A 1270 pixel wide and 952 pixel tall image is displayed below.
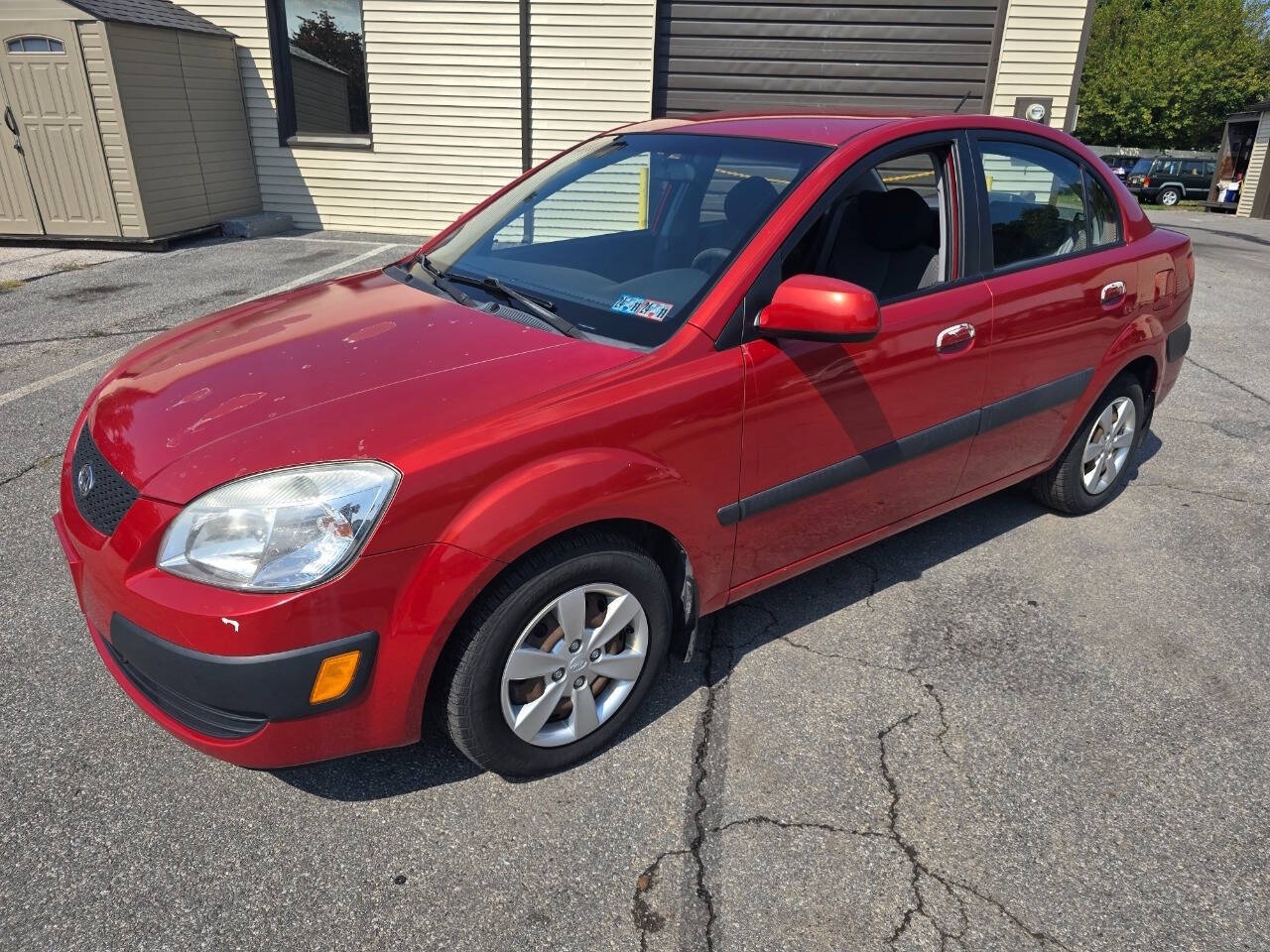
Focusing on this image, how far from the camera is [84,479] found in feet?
7.50

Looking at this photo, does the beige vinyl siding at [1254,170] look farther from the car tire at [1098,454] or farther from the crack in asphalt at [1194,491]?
the car tire at [1098,454]

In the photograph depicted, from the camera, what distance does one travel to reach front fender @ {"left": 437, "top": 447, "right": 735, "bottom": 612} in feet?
6.60

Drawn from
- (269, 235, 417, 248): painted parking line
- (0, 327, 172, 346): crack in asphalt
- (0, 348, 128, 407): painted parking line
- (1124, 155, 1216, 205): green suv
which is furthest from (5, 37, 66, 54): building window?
(1124, 155, 1216, 205): green suv

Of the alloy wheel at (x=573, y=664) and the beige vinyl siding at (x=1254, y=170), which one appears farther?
the beige vinyl siding at (x=1254, y=170)

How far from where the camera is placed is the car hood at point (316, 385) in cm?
200

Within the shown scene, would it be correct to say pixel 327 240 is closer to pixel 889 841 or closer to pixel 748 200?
pixel 748 200

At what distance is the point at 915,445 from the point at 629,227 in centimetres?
125

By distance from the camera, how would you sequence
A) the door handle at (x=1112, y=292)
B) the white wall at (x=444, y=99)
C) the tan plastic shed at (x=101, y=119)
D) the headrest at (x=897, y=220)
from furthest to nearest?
1. the white wall at (x=444, y=99)
2. the tan plastic shed at (x=101, y=119)
3. the door handle at (x=1112, y=292)
4. the headrest at (x=897, y=220)

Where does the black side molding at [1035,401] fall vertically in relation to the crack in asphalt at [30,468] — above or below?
above

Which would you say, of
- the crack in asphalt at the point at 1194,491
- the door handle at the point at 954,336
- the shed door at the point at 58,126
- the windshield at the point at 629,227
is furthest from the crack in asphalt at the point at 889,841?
the shed door at the point at 58,126

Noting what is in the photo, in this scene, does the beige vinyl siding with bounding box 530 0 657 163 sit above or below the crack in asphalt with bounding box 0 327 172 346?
above

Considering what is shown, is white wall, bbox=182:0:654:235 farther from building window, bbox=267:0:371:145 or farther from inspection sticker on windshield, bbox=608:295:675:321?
inspection sticker on windshield, bbox=608:295:675:321

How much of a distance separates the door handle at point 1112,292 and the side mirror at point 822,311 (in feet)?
5.50

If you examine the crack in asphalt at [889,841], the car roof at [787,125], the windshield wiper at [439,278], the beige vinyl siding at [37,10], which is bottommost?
the crack in asphalt at [889,841]
